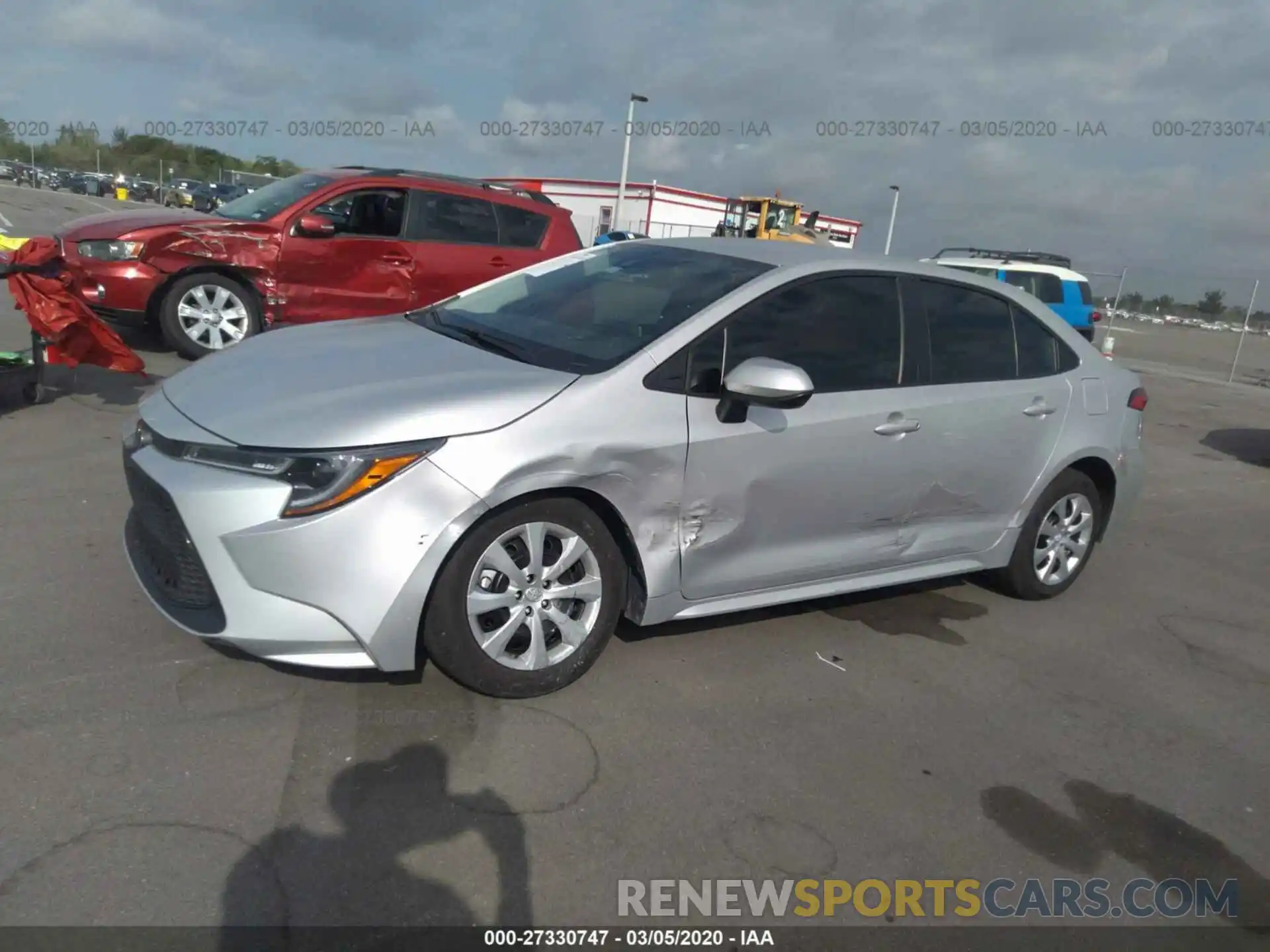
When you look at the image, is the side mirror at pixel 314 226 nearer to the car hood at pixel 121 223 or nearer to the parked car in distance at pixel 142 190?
the car hood at pixel 121 223

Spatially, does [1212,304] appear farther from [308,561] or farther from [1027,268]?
[308,561]

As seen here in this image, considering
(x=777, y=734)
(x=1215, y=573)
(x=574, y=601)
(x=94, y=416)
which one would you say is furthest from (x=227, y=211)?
(x=1215, y=573)

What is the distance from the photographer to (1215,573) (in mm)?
5984

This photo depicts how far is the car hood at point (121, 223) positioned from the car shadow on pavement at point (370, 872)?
640 cm

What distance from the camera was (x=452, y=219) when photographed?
8.98 meters

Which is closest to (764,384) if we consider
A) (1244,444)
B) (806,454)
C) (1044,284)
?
(806,454)

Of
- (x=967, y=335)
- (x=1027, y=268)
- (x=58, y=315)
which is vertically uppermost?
(x=1027, y=268)

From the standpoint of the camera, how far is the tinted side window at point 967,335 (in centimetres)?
432

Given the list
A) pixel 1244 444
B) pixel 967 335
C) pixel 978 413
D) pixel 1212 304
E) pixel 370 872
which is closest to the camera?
pixel 370 872

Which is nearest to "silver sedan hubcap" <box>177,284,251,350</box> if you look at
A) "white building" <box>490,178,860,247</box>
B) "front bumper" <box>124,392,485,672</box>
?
"front bumper" <box>124,392,485,672</box>

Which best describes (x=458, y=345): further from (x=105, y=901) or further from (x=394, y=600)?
(x=105, y=901)

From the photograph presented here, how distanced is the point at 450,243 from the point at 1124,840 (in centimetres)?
750

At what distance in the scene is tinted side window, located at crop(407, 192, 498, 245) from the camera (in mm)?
8812

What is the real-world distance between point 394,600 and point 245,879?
87 cm
